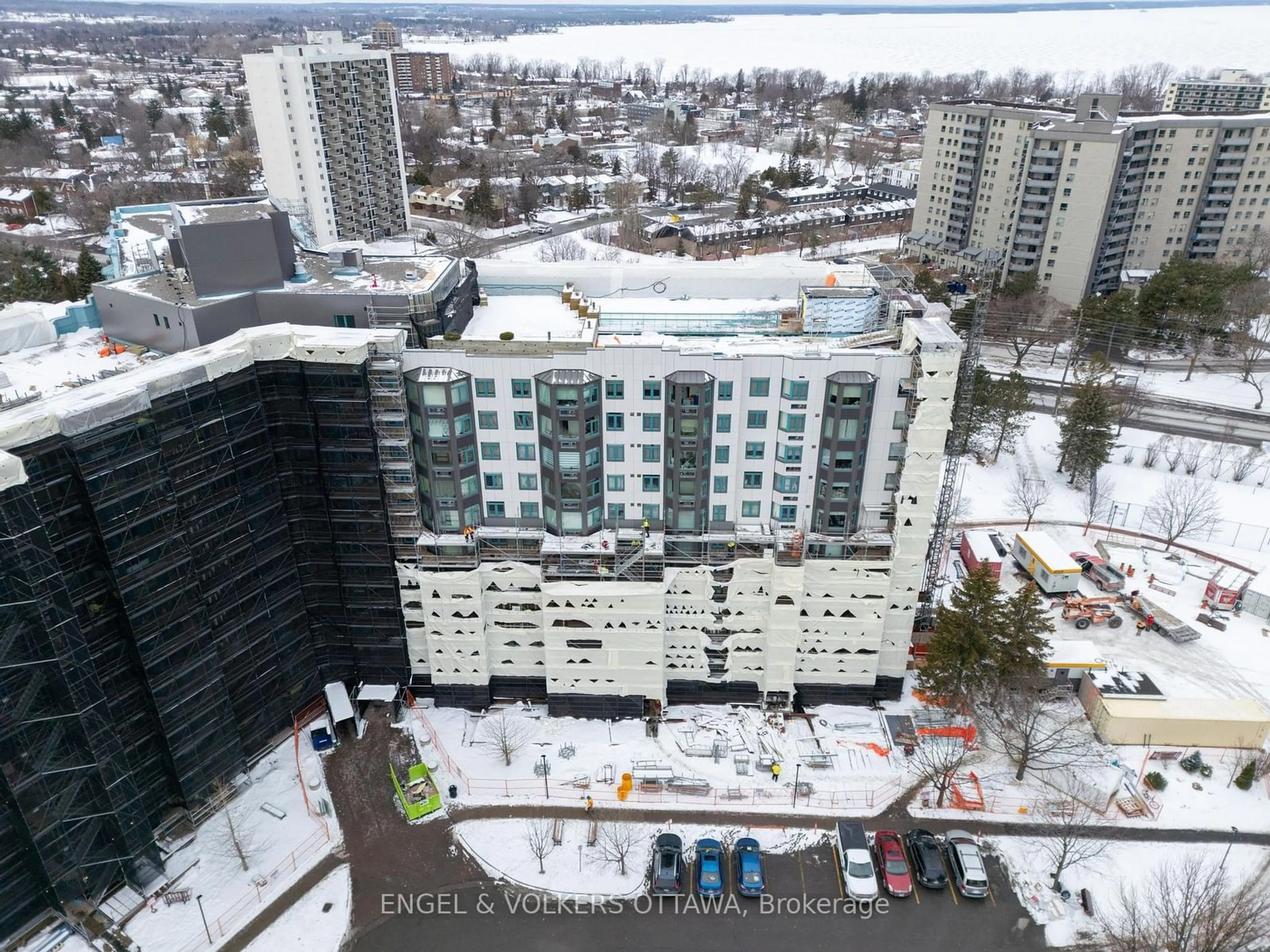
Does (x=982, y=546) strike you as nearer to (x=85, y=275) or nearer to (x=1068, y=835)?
(x=1068, y=835)

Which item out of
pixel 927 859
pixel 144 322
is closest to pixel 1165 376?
pixel 927 859

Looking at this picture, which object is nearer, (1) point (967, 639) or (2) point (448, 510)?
(2) point (448, 510)

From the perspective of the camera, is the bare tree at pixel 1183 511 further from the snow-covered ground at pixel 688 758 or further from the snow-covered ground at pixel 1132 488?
the snow-covered ground at pixel 688 758

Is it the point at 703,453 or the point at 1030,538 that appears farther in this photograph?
the point at 1030,538

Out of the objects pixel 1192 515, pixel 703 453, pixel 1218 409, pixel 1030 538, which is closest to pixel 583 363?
pixel 703 453

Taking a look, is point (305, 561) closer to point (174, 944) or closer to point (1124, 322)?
point (174, 944)

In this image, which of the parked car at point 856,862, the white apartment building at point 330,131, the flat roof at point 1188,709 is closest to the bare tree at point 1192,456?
the flat roof at point 1188,709
